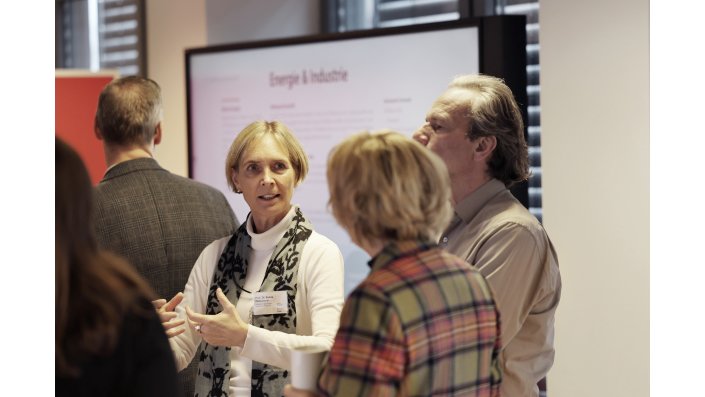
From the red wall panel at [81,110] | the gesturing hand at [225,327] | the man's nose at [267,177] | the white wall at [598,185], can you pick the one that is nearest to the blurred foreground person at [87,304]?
the gesturing hand at [225,327]

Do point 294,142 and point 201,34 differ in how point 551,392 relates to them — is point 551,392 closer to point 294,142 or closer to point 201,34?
point 294,142

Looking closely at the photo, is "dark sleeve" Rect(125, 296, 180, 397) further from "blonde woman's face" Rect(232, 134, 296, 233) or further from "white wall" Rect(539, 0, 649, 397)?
"white wall" Rect(539, 0, 649, 397)

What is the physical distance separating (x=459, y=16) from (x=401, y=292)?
3.43 m

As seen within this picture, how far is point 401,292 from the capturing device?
1.42 meters

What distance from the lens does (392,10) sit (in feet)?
16.3

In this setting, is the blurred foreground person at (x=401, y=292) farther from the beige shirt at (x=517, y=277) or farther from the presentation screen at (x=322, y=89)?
the presentation screen at (x=322, y=89)

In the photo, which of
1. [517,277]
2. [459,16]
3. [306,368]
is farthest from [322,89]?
[306,368]

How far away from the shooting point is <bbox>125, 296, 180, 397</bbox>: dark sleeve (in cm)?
129

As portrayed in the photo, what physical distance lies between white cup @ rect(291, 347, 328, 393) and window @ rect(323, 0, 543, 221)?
2178 mm

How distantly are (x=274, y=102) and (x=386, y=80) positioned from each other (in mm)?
759

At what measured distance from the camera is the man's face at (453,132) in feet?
7.53

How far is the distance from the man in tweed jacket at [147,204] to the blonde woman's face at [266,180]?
606 millimetres

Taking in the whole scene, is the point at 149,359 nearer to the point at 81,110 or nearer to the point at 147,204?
the point at 147,204
